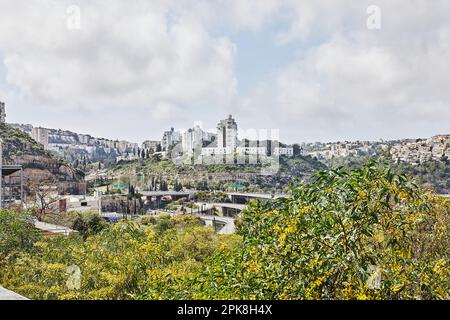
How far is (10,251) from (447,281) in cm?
457

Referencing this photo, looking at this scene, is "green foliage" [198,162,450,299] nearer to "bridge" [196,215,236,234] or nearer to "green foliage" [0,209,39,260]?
"green foliage" [0,209,39,260]

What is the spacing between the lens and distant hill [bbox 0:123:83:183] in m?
10.1

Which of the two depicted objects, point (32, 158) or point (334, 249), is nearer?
point (334, 249)

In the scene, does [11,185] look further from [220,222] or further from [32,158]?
[220,222]

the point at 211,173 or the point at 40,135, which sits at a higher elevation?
the point at 40,135

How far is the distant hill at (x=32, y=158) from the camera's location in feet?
33.0

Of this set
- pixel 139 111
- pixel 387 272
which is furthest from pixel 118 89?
pixel 387 272

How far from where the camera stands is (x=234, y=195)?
8008 mm

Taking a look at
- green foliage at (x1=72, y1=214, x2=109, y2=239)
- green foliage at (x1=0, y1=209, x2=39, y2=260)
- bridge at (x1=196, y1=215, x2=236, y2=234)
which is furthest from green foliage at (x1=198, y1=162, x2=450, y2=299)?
green foliage at (x1=72, y1=214, x2=109, y2=239)

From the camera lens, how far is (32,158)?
37.6ft
